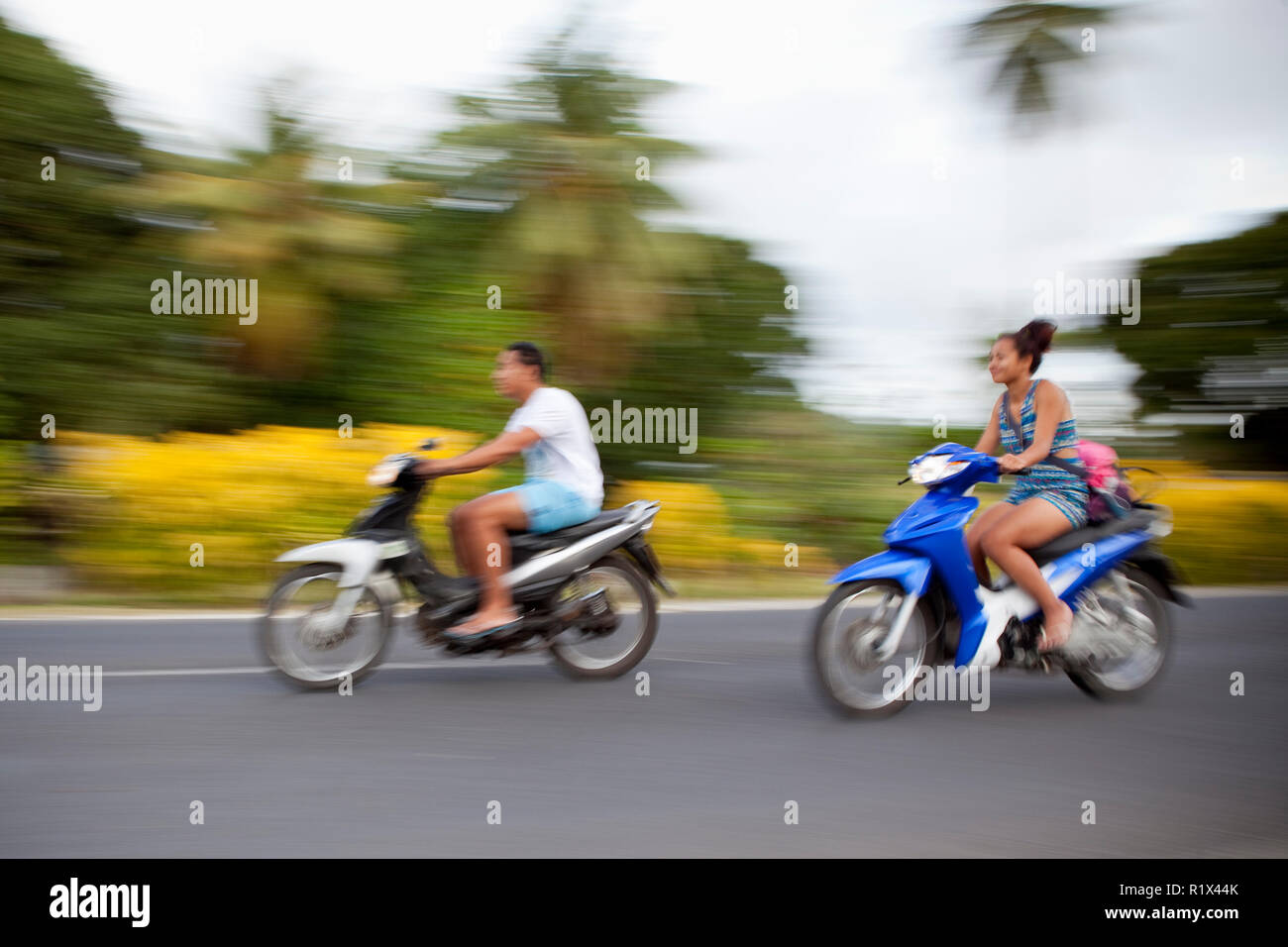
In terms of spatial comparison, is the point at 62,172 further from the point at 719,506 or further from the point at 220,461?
the point at 719,506

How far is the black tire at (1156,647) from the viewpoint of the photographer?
6012 mm

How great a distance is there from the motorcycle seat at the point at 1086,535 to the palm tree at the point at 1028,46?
13754 mm

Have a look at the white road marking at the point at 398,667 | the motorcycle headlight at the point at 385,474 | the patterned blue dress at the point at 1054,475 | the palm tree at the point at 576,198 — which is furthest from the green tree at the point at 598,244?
the patterned blue dress at the point at 1054,475

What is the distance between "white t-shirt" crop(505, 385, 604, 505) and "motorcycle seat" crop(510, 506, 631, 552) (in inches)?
5.0

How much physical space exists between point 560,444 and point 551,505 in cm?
32

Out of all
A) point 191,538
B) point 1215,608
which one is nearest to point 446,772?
point 191,538

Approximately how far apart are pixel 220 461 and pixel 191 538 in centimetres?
76

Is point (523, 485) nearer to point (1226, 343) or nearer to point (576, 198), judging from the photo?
point (576, 198)

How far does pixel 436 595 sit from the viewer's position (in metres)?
6.24

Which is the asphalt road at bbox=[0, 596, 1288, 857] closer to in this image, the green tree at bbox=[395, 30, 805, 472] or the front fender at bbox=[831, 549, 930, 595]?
the front fender at bbox=[831, 549, 930, 595]

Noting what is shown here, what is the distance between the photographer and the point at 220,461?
1027 cm

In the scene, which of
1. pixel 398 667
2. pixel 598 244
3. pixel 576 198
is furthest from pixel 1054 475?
pixel 576 198

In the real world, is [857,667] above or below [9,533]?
below

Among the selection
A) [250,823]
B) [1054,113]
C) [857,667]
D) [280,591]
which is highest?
[1054,113]
